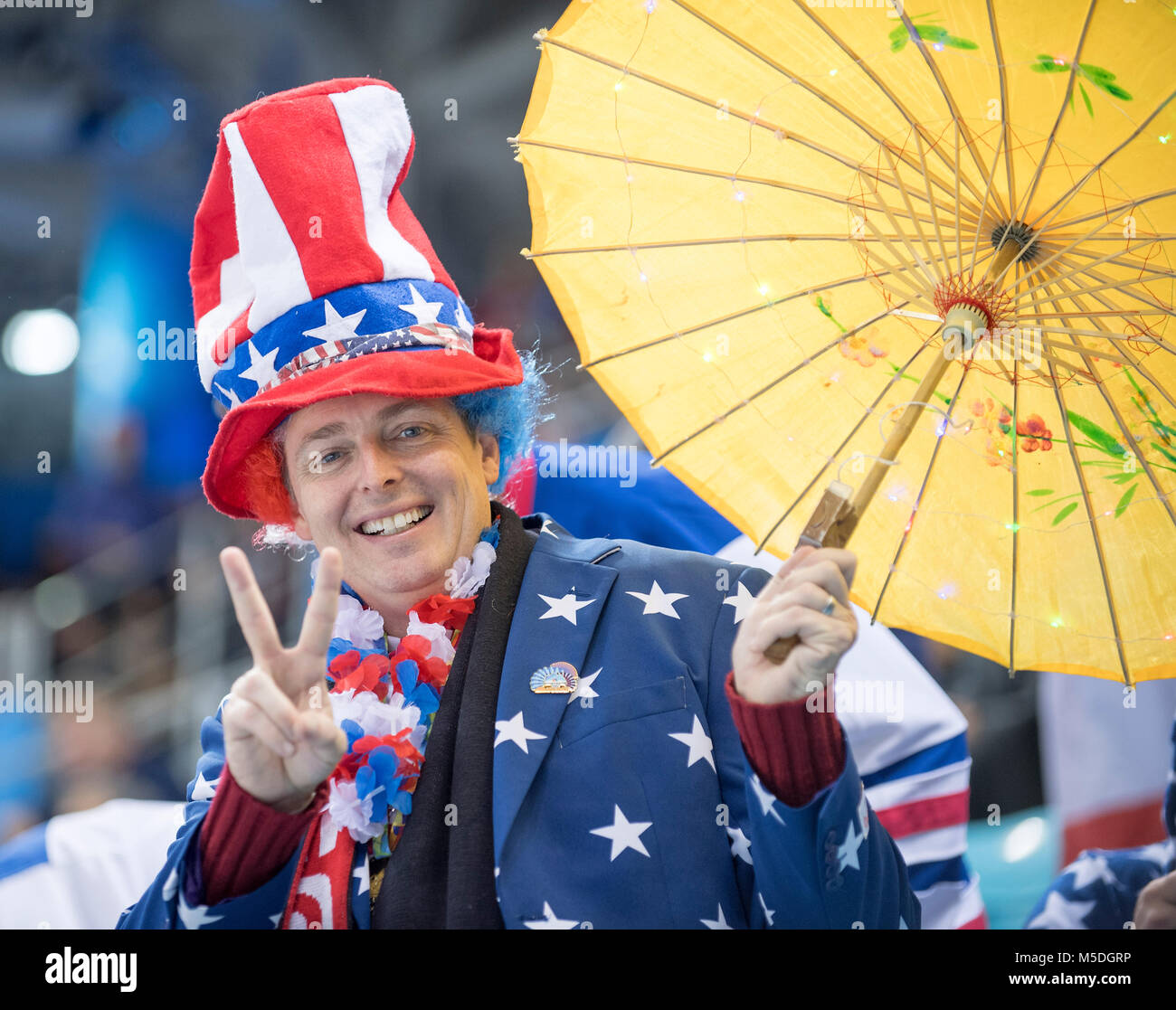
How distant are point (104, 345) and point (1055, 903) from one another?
11.2 ft

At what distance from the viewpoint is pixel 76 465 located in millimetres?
4023

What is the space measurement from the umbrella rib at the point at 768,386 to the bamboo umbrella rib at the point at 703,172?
0.19 metres

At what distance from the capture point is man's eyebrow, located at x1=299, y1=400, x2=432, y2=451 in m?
2.14

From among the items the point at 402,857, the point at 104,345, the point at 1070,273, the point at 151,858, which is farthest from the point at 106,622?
the point at 1070,273

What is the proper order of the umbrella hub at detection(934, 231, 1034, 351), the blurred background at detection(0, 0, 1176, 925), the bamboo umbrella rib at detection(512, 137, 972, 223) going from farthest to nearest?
the blurred background at detection(0, 0, 1176, 925) → the bamboo umbrella rib at detection(512, 137, 972, 223) → the umbrella hub at detection(934, 231, 1034, 351)

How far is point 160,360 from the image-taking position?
4078mm

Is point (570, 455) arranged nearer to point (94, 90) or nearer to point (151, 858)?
point (151, 858)

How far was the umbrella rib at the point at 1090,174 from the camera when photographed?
1503 mm

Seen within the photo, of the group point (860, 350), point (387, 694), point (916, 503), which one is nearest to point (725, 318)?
point (860, 350)

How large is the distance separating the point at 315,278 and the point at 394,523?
0.48 meters

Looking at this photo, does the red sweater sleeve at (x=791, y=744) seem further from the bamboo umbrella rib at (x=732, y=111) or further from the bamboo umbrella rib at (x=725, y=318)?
the bamboo umbrella rib at (x=732, y=111)

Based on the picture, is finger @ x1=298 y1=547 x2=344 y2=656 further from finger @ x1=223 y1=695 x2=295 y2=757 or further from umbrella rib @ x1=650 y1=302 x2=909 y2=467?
umbrella rib @ x1=650 y1=302 x2=909 y2=467

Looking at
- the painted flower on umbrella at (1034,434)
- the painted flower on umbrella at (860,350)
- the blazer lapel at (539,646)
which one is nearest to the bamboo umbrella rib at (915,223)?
the painted flower on umbrella at (860,350)

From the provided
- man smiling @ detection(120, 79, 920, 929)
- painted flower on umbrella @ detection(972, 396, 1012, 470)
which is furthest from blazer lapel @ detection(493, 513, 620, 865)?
painted flower on umbrella @ detection(972, 396, 1012, 470)
